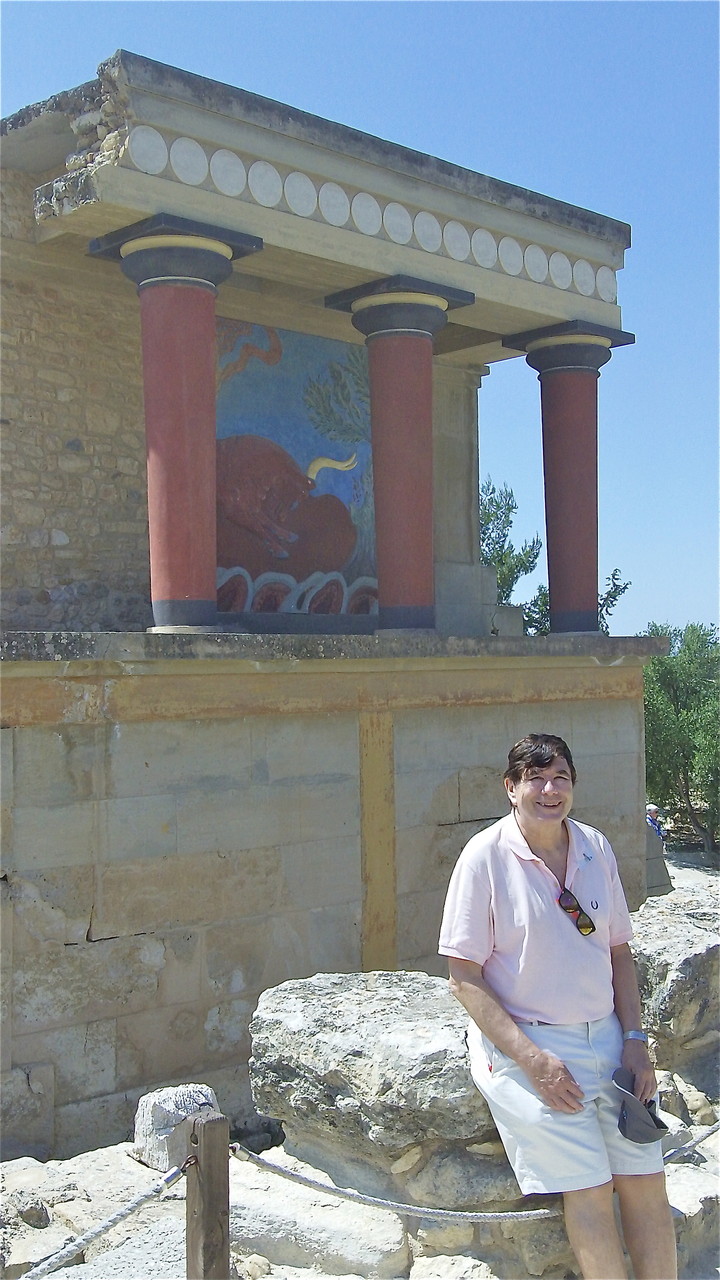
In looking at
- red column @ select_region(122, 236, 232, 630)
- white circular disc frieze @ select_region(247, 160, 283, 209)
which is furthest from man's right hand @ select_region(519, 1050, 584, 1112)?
white circular disc frieze @ select_region(247, 160, 283, 209)

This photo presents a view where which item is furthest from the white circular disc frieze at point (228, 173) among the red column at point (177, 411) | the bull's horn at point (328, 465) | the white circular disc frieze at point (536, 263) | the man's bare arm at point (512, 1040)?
the man's bare arm at point (512, 1040)

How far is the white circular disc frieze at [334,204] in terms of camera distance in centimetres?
740

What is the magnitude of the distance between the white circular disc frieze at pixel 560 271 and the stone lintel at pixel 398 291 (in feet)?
3.51

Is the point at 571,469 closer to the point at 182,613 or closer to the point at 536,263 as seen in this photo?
the point at 536,263

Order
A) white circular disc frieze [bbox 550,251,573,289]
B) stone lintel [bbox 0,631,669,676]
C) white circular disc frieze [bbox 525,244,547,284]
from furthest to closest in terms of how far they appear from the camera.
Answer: white circular disc frieze [bbox 550,251,573,289], white circular disc frieze [bbox 525,244,547,284], stone lintel [bbox 0,631,669,676]

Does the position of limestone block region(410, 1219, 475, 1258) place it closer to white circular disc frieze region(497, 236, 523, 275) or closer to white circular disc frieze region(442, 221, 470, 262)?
white circular disc frieze region(442, 221, 470, 262)

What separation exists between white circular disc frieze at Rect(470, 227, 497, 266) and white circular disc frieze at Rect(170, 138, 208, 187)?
2.27 m

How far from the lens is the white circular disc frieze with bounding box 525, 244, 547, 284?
8.79 meters

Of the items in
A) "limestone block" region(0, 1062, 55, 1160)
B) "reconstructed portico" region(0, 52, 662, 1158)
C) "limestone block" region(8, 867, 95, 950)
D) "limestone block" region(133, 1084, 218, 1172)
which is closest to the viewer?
"limestone block" region(133, 1084, 218, 1172)

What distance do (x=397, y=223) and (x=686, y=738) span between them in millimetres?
15001

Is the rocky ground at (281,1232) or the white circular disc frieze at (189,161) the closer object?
the rocky ground at (281,1232)

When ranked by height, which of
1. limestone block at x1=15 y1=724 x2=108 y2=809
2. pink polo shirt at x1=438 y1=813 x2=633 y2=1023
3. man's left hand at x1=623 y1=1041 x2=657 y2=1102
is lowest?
man's left hand at x1=623 y1=1041 x2=657 y2=1102

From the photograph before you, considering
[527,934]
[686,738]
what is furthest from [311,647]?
[686,738]

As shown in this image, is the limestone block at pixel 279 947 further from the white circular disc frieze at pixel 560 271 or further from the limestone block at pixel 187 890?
the white circular disc frieze at pixel 560 271
